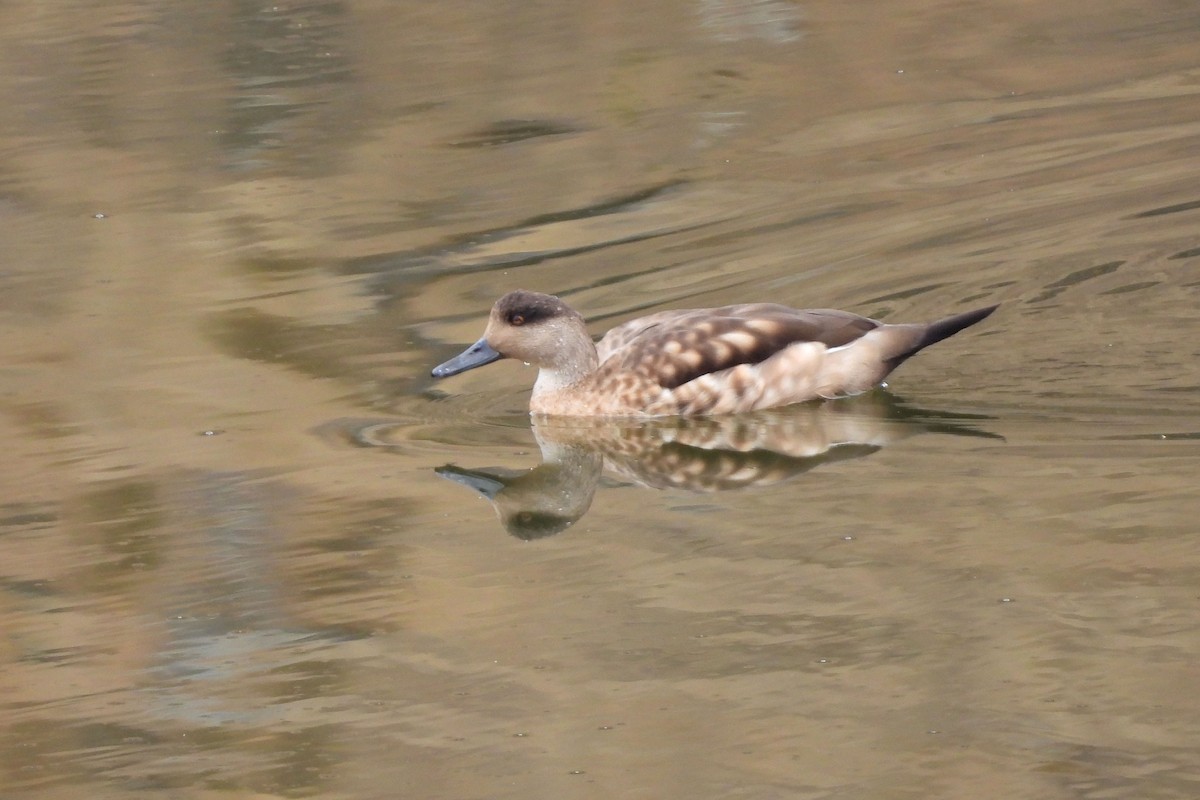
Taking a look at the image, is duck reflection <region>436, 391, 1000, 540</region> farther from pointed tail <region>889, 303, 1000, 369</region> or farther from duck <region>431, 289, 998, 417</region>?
pointed tail <region>889, 303, 1000, 369</region>

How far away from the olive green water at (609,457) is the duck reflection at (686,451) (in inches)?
1.3

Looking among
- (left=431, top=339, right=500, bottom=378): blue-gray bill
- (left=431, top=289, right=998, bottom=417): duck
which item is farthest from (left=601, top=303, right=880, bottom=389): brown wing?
(left=431, top=339, right=500, bottom=378): blue-gray bill

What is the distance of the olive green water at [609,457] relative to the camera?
5.95 m

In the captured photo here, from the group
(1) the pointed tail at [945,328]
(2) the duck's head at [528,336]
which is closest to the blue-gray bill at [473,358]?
(2) the duck's head at [528,336]

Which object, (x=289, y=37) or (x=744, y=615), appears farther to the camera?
(x=289, y=37)

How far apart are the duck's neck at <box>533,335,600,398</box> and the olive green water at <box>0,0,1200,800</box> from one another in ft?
0.81

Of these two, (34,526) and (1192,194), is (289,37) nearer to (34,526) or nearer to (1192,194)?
(1192,194)

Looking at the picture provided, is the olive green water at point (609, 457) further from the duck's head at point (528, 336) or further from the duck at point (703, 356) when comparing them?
the duck's head at point (528, 336)

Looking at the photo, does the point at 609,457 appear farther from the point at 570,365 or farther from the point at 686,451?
the point at 570,365

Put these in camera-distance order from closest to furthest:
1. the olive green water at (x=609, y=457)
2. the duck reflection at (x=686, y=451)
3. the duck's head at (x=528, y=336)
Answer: the olive green water at (x=609, y=457) < the duck reflection at (x=686, y=451) < the duck's head at (x=528, y=336)

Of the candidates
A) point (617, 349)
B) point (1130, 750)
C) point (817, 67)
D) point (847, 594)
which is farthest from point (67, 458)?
point (817, 67)

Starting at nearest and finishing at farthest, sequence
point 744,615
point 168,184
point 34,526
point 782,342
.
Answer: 1. point 744,615
2. point 34,526
3. point 782,342
4. point 168,184

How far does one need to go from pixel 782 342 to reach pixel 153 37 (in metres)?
12.6

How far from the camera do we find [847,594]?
266 inches
